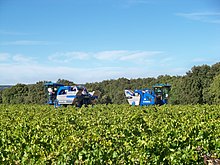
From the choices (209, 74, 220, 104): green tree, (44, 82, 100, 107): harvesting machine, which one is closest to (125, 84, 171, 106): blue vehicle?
(44, 82, 100, 107): harvesting machine

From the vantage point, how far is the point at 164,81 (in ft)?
175

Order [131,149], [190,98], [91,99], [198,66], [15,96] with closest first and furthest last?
[131,149]
[91,99]
[190,98]
[198,66]
[15,96]

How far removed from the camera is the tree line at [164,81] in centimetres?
4203

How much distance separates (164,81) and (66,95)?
2826 cm

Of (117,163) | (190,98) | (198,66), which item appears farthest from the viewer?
(198,66)

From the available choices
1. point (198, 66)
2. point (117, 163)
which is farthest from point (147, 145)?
point (198, 66)

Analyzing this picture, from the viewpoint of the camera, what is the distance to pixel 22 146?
7113mm

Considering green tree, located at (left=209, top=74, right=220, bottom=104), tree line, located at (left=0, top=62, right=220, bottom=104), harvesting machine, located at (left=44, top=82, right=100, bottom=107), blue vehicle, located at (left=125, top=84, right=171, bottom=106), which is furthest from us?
tree line, located at (left=0, top=62, right=220, bottom=104)

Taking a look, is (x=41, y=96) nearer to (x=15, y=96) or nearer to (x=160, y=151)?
(x=15, y=96)

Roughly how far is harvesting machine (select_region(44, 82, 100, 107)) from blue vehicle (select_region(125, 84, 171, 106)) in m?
3.44

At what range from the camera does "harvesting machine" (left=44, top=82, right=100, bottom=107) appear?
2720cm

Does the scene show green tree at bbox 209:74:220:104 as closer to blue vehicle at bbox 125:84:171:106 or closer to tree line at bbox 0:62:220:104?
tree line at bbox 0:62:220:104

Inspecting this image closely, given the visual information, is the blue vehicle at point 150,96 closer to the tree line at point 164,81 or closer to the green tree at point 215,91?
the tree line at point 164,81

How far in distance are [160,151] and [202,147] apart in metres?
1.14
